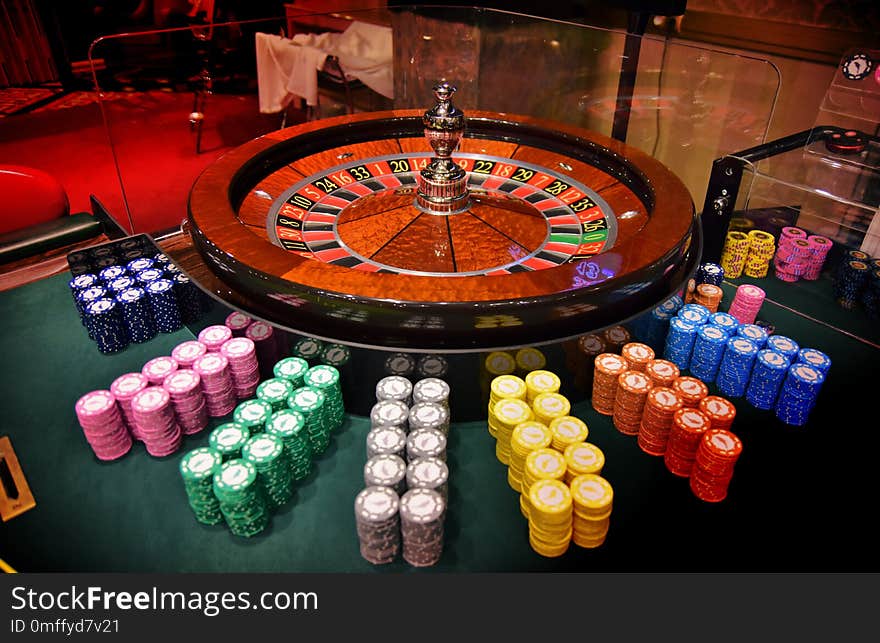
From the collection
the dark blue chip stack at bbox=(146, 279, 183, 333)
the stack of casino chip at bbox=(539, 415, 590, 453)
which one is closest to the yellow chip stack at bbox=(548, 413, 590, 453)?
the stack of casino chip at bbox=(539, 415, 590, 453)

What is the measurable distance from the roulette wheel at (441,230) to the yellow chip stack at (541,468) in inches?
15.4

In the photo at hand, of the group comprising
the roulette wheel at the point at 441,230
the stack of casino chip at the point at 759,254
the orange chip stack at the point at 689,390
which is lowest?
the stack of casino chip at the point at 759,254

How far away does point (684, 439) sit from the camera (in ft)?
6.61

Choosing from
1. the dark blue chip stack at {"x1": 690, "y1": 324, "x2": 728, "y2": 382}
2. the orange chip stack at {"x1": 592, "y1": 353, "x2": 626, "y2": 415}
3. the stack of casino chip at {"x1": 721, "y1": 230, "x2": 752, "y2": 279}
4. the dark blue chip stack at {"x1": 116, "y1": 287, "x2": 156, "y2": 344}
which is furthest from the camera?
the stack of casino chip at {"x1": 721, "y1": 230, "x2": 752, "y2": 279}

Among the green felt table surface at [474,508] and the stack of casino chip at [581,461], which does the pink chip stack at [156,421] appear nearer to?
the green felt table surface at [474,508]

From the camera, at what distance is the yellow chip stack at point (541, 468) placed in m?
1.84

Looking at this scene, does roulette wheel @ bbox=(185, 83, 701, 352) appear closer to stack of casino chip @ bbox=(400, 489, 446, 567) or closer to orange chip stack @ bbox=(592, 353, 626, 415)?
orange chip stack @ bbox=(592, 353, 626, 415)

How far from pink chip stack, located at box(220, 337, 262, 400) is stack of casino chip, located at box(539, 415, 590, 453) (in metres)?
1.06

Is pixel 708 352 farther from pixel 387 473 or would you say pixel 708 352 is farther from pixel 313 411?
pixel 313 411

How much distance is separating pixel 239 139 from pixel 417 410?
17.9ft

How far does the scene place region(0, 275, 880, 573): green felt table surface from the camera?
1.82 metres

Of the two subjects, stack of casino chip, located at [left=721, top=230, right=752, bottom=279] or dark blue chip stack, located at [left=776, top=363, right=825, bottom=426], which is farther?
stack of casino chip, located at [left=721, top=230, right=752, bottom=279]

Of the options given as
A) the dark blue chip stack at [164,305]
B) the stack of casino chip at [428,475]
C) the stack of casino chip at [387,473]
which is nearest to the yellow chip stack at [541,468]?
the stack of casino chip at [428,475]

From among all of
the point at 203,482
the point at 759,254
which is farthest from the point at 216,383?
the point at 759,254
